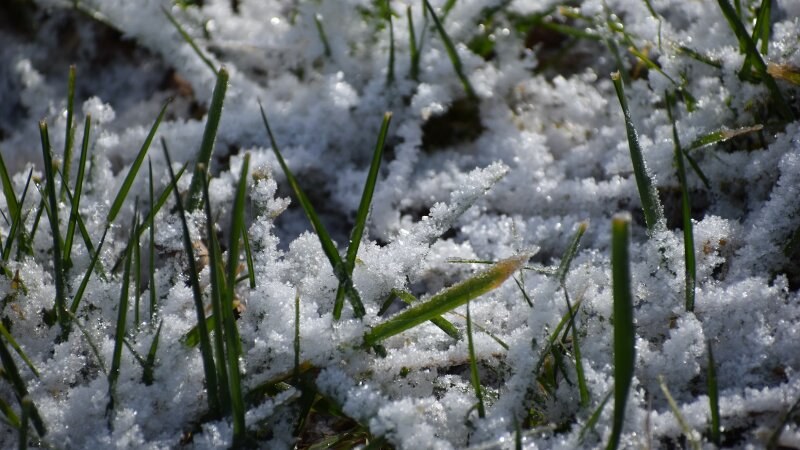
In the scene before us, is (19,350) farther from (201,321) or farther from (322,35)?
(322,35)

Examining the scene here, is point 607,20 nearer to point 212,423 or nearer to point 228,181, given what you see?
point 228,181

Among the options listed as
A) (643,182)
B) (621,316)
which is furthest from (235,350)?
(643,182)

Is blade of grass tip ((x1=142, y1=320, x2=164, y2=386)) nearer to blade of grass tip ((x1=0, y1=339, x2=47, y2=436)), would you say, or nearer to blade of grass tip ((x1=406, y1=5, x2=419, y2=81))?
blade of grass tip ((x1=0, y1=339, x2=47, y2=436))

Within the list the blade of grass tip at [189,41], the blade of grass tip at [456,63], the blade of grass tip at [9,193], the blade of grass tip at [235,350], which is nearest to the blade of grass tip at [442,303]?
the blade of grass tip at [235,350]

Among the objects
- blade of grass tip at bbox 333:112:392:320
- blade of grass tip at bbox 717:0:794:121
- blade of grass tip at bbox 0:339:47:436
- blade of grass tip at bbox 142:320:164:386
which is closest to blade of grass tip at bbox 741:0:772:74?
blade of grass tip at bbox 717:0:794:121

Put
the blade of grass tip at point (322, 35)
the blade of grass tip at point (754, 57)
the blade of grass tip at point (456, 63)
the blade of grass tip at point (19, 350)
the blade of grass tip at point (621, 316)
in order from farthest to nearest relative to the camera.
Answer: the blade of grass tip at point (322, 35), the blade of grass tip at point (456, 63), the blade of grass tip at point (754, 57), the blade of grass tip at point (19, 350), the blade of grass tip at point (621, 316)

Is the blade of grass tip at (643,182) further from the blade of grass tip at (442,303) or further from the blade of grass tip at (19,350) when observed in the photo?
the blade of grass tip at (19,350)
